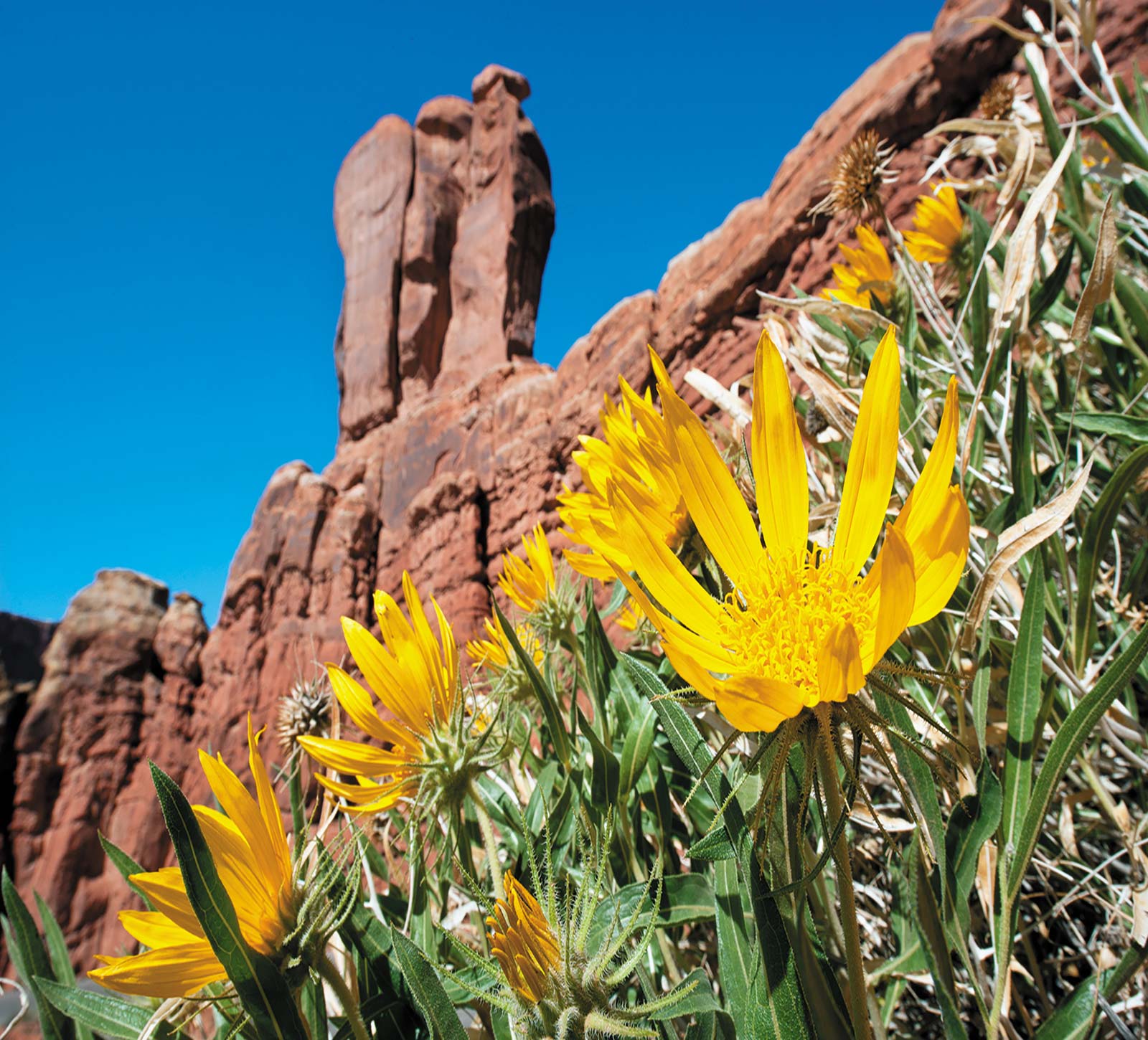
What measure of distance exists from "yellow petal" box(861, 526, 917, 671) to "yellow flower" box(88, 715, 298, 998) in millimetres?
454

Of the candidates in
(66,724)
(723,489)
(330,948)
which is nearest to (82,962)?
(66,724)

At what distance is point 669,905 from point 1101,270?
767 millimetres

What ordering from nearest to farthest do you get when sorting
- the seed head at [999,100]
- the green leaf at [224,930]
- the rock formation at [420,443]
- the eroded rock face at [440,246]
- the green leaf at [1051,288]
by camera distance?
the green leaf at [224,930] → the green leaf at [1051,288] → the seed head at [999,100] → the rock formation at [420,443] → the eroded rock face at [440,246]

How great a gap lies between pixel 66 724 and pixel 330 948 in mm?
13479

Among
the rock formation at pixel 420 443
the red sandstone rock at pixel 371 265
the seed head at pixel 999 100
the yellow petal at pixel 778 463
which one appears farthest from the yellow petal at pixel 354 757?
the red sandstone rock at pixel 371 265

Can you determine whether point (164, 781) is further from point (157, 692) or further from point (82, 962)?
point (157, 692)

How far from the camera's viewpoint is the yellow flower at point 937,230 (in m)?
1.70

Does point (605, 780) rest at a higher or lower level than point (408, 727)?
lower

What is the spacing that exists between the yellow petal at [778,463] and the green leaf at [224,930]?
428 mm

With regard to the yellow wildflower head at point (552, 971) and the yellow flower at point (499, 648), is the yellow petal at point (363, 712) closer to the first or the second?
the yellow flower at point (499, 648)

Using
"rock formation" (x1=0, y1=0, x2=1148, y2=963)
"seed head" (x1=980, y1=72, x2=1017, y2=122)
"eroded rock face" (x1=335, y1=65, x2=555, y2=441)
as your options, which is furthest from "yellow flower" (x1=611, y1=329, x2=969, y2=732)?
"eroded rock face" (x1=335, y1=65, x2=555, y2=441)

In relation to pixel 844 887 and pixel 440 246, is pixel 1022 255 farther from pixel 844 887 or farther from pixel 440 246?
pixel 440 246

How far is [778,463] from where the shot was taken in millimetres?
551

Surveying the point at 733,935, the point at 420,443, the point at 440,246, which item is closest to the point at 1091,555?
the point at 733,935
